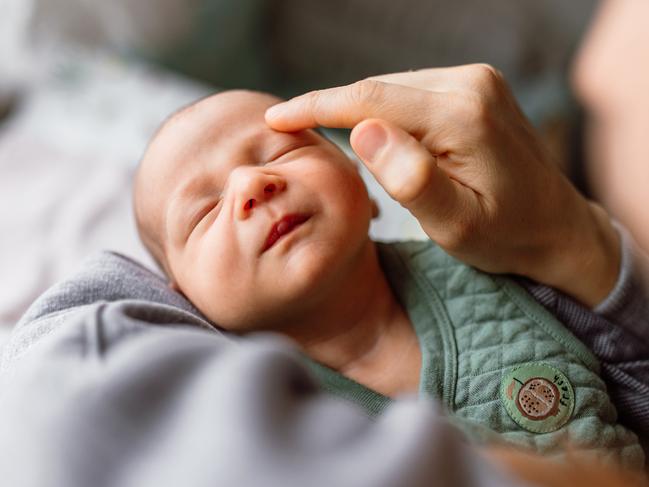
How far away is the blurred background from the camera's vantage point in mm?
1292

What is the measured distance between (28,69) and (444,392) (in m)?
1.22

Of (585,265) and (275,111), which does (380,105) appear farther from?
(585,265)

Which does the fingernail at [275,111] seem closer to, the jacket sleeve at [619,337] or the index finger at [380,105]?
the index finger at [380,105]

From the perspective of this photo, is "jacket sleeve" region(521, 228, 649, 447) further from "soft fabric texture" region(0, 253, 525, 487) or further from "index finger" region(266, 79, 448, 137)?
"soft fabric texture" region(0, 253, 525, 487)

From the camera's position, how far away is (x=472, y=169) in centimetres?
75

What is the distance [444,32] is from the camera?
1.84 meters

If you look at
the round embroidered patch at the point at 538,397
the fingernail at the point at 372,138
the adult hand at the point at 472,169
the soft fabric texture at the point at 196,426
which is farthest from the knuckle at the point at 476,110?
the soft fabric texture at the point at 196,426

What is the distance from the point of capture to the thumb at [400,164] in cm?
65

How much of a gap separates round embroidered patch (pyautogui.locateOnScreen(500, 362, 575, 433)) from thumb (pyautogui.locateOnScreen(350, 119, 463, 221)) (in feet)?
0.71

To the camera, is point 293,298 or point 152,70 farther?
point 152,70

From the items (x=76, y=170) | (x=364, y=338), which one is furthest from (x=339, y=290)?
(x=76, y=170)

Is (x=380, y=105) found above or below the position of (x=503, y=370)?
above

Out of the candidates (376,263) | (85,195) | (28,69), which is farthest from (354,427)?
(28,69)

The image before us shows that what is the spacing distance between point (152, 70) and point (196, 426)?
4.20 ft
